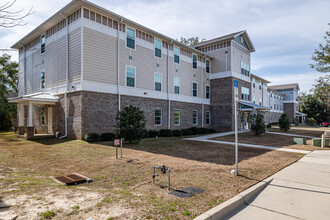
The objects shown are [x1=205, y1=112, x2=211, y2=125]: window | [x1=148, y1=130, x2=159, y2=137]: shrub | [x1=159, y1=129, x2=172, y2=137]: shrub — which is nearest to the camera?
[x1=148, y1=130, x2=159, y2=137]: shrub

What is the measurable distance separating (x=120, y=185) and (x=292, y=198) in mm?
4451

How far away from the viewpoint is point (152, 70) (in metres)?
19.7

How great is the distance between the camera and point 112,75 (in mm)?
16312

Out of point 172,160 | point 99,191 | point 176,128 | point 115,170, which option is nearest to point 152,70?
point 176,128

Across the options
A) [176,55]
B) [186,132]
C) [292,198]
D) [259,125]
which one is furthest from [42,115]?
[292,198]

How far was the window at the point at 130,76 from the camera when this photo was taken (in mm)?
17484

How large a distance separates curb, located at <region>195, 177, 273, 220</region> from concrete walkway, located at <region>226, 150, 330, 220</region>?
0.33 ft

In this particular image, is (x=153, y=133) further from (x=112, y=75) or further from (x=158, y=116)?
(x=112, y=75)

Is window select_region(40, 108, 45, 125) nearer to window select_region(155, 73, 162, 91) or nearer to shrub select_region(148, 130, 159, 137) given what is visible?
shrub select_region(148, 130, 159, 137)

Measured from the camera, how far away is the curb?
4000 mm

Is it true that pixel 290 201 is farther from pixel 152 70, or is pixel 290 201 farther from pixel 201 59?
pixel 201 59

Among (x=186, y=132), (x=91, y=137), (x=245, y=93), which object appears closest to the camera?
(x=91, y=137)

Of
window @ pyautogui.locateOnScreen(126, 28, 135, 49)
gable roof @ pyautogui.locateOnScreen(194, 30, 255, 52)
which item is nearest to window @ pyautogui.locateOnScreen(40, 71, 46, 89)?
window @ pyautogui.locateOnScreen(126, 28, 135, 49)

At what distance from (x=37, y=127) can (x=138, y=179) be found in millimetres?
18428
